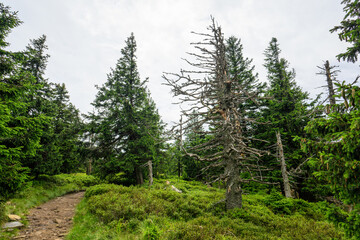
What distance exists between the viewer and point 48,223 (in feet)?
27.7

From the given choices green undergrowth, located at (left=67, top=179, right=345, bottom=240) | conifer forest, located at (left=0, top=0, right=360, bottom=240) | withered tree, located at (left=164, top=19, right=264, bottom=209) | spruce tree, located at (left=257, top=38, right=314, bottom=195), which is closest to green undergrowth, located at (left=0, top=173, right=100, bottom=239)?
conifer forest, located at (left=0, top=0, right=360, bottom=240)

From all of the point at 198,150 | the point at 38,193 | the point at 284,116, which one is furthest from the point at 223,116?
the point at 38,193

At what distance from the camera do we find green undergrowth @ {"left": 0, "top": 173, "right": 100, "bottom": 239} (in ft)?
29.2

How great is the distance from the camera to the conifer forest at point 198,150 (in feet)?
14.8

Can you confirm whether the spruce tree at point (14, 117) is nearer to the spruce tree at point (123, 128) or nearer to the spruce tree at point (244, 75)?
the spruce tree at point (123, 128)

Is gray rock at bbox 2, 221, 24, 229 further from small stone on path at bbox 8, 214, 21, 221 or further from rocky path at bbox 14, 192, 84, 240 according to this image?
small stone on path at bbox 8, 214, 21, 221

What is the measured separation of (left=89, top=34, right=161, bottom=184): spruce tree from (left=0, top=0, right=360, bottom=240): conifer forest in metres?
0.11

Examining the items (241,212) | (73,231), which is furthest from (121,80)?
(241,212)

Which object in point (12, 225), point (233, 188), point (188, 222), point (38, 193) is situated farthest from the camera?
point (38, 193)

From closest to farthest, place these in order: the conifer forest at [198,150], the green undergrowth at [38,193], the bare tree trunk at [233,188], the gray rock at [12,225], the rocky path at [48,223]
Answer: the conifer forest at [198,150]
the rocky path at [48,223]
the gray rock at [12,225]
the bare tree trunk at [233,188]
the green undergrowth at [38,193]

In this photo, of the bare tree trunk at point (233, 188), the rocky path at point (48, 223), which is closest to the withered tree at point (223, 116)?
the bare tree trunk at point (233, 188)

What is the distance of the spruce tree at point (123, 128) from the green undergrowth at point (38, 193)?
444 centimetres

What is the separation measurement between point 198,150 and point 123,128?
11.1 metres

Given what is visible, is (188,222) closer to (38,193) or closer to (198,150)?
(198,150)
